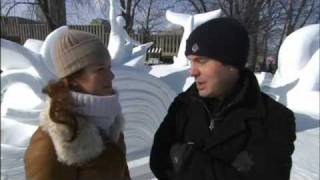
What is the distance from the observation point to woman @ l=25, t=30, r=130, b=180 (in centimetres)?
184

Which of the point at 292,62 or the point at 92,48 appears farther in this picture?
the point at 292,62

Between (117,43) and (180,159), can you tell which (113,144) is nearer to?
(180,159)

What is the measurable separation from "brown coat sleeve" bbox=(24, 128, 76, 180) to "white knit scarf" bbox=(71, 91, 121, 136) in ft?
0.61

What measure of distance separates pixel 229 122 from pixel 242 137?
85 mm

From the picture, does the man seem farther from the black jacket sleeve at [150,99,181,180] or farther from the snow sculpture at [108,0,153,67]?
the snow sculpture at [108,0,153,67]

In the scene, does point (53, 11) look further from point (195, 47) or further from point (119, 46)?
point (195, 47)

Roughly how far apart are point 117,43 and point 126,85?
1.07 meters

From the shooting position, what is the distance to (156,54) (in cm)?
2094

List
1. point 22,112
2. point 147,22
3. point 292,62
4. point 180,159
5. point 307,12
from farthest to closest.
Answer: point 147,22 → point 307,12 → point 292,62 → point 22,112 → point 180,159

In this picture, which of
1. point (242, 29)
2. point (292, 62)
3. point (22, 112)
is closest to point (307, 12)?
point (292, 62)

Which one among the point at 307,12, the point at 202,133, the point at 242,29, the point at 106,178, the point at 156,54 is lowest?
the point at 156,54

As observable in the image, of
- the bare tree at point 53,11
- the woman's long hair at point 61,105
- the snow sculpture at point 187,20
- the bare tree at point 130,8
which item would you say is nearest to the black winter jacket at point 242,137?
the woman's long hair at point 61,105

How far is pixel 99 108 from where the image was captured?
6.44ft

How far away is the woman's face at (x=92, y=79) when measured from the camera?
195cm
